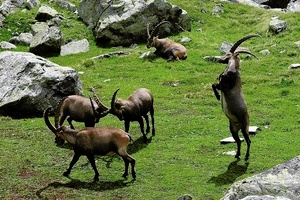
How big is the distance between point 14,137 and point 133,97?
449cm

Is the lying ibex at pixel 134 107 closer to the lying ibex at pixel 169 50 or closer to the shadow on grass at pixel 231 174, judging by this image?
the shadow on grass at pixel 231 174

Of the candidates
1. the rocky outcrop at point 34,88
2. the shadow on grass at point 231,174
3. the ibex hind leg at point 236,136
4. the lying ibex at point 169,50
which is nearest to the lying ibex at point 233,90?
the ibex hind leg at point 236,136

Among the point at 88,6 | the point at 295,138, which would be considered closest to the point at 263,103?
the point at 295,138

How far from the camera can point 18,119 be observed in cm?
2191

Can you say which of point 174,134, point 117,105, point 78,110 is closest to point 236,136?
point 174,134

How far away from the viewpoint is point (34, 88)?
2227cm

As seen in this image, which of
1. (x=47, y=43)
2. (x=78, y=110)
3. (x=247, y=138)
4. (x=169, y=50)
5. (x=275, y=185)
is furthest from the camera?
(x=47, y=43)

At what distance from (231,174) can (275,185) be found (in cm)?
593

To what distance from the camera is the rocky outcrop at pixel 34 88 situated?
22.1 metres

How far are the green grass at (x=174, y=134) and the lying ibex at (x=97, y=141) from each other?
80cm

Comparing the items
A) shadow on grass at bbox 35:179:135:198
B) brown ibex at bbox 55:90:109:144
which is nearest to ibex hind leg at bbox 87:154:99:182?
shadow on grass at bbox 35:179:135:198

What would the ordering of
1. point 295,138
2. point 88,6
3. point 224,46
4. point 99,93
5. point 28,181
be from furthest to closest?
1. point 88,6
2. point 224,46
3. point 99,93
4. point 295,138
5. point 28,181

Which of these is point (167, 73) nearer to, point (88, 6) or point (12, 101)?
point (12, 101)

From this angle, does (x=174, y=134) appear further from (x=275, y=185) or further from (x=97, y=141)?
(x=275, y=185)
